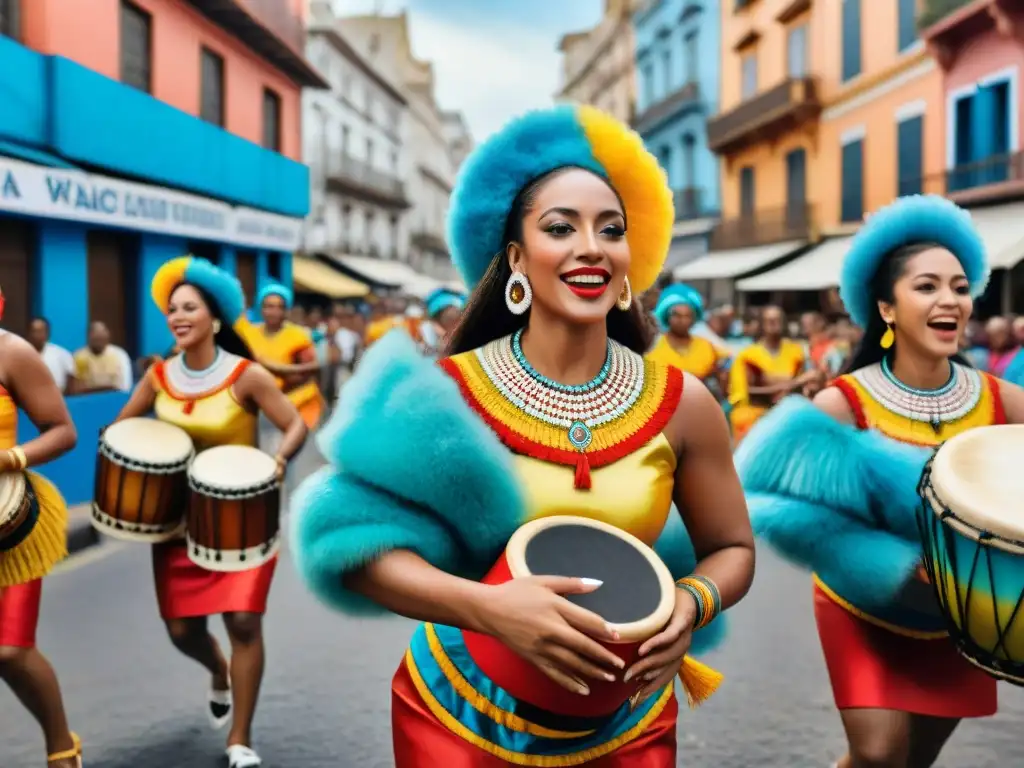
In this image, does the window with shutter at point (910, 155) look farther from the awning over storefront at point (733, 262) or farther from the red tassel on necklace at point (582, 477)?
the red tassel on necklace at point (582, 477)

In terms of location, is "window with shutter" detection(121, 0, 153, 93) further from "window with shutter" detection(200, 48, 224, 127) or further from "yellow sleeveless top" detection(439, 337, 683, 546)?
"yellow sleeveless top" detection(439, 337, 683, 546)

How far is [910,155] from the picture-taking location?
74.6ft

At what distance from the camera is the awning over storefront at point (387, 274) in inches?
1561

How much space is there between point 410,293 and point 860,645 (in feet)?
150

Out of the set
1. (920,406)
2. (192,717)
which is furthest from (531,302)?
(192,717)

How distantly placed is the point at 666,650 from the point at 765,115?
95.3 feet

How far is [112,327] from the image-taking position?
640 inches

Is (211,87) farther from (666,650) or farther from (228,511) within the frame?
(666,650)

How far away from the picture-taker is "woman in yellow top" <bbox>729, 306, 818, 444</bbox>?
29.1ft

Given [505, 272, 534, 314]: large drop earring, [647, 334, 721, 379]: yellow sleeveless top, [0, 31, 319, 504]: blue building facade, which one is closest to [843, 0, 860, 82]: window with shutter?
[0, 31, 319, 504]: blue building facade

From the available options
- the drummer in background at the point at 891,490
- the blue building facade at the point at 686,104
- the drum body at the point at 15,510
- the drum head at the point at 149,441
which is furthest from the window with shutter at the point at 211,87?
the drummer in background at the point at 891,490

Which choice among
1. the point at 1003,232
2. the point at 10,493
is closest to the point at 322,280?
the point at 1003,232

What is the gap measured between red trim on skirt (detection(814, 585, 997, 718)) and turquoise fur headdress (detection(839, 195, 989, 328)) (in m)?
1.13

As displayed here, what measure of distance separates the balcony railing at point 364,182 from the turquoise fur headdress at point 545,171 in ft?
131
